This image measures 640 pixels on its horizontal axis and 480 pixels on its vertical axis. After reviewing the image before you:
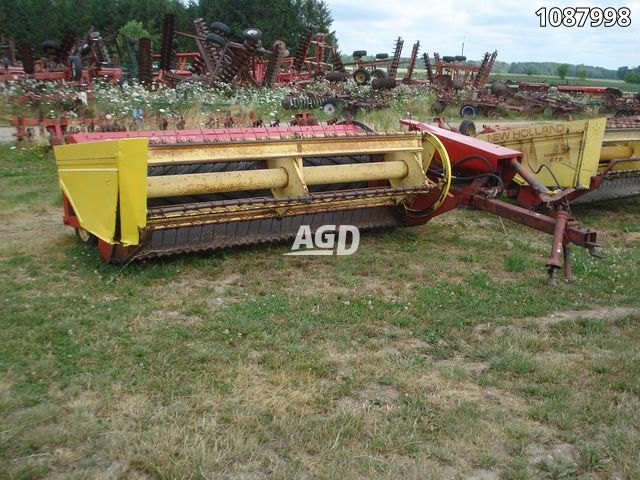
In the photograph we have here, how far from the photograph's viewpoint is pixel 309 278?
15.1 ft

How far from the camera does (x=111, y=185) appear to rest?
13.2 ft

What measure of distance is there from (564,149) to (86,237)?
17.2ft

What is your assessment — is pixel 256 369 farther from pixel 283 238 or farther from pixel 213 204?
pixel 283 238

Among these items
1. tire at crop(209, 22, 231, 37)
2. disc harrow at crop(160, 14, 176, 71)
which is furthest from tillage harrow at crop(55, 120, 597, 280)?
disc harrow at crop(160, 14, 176, 71)

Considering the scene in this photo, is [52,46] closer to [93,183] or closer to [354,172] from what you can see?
[354,172]

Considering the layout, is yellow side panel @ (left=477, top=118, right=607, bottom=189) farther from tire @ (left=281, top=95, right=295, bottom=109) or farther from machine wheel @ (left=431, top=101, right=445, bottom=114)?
machine wheel @ (left=431, top=101, right=445, bottom=114)

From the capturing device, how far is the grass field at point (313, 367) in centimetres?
247

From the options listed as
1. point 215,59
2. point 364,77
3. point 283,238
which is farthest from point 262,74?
point 283,238

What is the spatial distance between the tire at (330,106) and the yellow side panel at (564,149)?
8939 mm

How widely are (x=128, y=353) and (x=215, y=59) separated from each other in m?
14.1

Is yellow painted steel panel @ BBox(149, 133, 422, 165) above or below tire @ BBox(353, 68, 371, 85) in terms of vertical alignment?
below

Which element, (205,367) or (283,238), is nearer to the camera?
(205,367)

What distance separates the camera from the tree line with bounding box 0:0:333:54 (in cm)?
3412

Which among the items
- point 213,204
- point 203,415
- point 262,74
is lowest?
point 203,415
